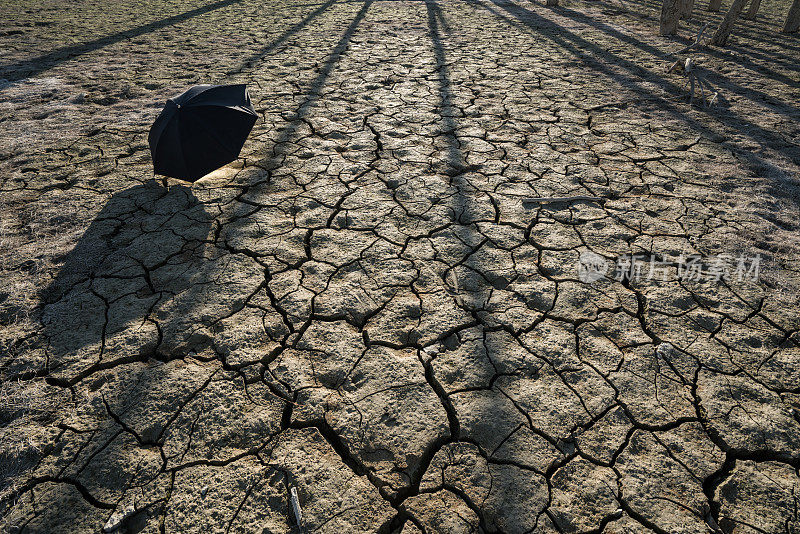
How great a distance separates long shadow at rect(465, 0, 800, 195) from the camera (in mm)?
3688

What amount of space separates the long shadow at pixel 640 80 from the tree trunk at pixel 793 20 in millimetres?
3731

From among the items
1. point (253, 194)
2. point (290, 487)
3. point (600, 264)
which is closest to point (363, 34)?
point (253, 194)

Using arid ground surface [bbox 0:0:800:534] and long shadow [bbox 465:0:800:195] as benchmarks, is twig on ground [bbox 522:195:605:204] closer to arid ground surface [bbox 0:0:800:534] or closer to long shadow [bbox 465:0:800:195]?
arid ground surface [bbox 0:0:800:534]

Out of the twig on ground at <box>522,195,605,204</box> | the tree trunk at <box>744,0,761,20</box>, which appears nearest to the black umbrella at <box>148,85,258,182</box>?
the twig on ground at <box>522,195,605,204</box>

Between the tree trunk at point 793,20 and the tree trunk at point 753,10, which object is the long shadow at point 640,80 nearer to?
the tree trunk at point 793,20

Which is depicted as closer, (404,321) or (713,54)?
(404,321)

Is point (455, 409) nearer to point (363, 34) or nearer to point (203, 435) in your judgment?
point (203, 435)

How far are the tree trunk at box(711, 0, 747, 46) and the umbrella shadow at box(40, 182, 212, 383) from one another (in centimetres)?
786

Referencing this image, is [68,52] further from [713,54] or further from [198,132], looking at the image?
[713,54]

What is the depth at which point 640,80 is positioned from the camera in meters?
5.18

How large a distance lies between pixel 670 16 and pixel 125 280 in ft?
27.8

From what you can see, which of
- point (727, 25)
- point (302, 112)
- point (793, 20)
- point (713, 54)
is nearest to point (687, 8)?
point (793, 20)

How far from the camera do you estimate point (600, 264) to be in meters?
2.56

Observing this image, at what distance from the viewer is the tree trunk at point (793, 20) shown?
7.09 meters
